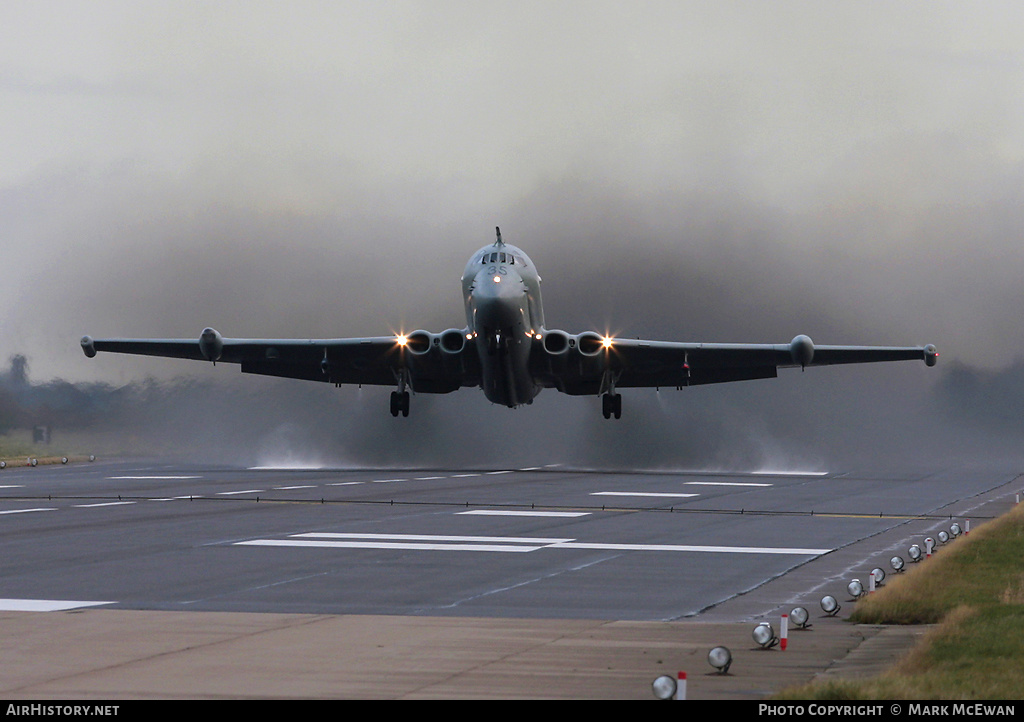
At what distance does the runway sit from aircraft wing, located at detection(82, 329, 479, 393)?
4.14m

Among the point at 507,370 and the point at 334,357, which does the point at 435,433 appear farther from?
the point at 507,370

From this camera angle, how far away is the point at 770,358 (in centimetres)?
5031

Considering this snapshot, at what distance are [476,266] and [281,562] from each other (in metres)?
22.7

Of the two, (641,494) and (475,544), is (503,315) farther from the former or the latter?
(475,544)

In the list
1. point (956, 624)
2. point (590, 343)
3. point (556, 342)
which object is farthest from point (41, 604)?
point (590, 343)

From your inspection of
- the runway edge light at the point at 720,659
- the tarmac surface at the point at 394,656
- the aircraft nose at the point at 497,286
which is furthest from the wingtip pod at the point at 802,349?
the runway edge light at the point at 720,659

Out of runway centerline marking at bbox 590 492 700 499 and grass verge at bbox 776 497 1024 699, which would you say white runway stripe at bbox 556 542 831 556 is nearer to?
grass verge at bbox 776 497 1024 699

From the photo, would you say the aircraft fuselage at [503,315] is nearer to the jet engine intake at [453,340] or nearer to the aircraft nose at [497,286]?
the aircraft nose at [497,286]

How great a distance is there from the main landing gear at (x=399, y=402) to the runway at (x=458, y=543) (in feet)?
14.8

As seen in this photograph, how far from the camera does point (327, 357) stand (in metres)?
49.5

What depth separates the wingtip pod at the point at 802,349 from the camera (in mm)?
45750

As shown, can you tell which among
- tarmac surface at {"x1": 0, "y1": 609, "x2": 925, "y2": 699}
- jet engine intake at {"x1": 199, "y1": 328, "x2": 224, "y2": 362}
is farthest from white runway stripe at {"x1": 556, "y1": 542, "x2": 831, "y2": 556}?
jet engine intake at {"x1": 199, "y1": 328, "x2": 224, "y2": 362}

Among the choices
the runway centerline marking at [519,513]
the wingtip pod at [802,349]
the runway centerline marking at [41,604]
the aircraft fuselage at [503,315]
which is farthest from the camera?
the wingtip pod at [802,349]

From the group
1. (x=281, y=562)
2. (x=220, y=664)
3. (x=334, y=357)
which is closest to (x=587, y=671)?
(x=220, y=664)
